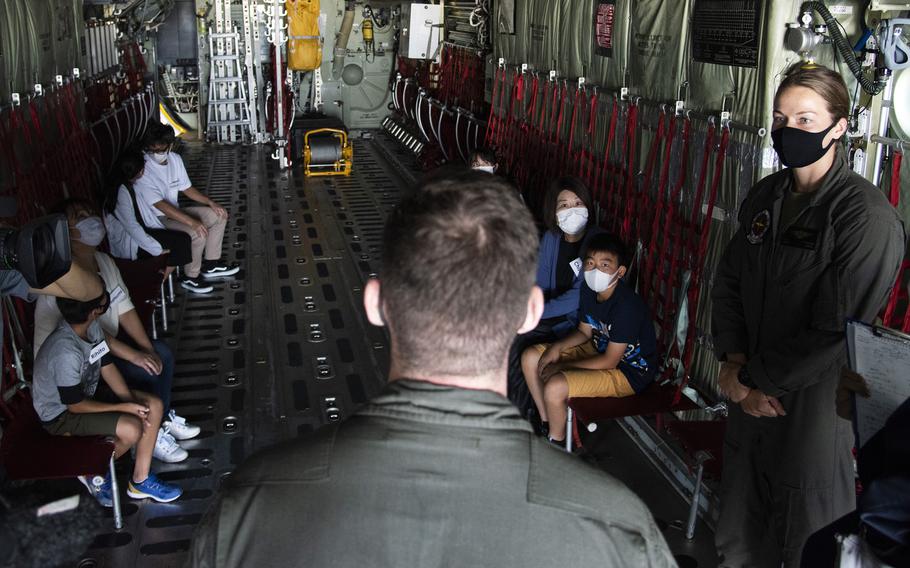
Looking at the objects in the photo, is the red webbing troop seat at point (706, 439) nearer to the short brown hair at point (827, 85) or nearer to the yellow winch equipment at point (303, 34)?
the short brown hair at point (827, 85)

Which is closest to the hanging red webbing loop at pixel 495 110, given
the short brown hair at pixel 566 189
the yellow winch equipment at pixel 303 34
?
the short brown hair at pixel 566 189

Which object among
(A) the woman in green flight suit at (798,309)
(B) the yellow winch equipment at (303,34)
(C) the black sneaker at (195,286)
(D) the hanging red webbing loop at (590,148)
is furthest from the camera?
(B) the yellow winch equipment at (303,34)

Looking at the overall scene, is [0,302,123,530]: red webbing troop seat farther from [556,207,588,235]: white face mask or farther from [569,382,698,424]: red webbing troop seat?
[556,207,588,235]: white face mask

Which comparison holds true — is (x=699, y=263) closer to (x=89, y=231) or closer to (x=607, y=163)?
(x=607, y=163)

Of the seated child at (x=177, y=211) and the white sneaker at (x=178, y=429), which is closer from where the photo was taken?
the white sneaker at (x=178, y=429)

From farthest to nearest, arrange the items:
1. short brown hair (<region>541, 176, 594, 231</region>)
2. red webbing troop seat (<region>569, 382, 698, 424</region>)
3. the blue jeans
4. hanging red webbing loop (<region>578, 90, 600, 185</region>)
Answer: hanging red webbing loop (<region>578, 90, 600, 185</region>) → short brown hair (<region>541, 176, 594, 231</region>) → the blue jeans → red webbing troop seat (<region>569, 382, 698, 424</region>)

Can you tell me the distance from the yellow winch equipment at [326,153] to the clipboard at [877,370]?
9.70 meters

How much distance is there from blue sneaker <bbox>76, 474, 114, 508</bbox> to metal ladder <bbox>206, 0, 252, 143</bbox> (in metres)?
9.86

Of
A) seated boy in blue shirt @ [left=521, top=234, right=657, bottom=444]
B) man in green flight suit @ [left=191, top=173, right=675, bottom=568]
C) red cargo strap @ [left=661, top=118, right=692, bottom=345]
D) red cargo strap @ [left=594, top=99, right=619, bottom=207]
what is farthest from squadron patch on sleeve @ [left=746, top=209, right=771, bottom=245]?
red cargo strap @ [left=594, top=99, right=619, bottom=207]

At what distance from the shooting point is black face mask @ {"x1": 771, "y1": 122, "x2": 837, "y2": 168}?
2898mm

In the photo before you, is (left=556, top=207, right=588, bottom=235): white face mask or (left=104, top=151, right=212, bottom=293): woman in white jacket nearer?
(left=556, top=207, right=588, bottom=235): white face mask

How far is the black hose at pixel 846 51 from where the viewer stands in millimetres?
3559

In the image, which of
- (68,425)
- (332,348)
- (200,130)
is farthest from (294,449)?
(200,130)

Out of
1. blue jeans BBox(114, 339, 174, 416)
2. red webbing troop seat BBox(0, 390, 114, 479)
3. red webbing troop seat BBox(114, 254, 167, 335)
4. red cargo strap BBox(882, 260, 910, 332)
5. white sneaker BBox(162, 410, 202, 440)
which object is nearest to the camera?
red webbing troop seat BBox(0, 390, 114, 479)
